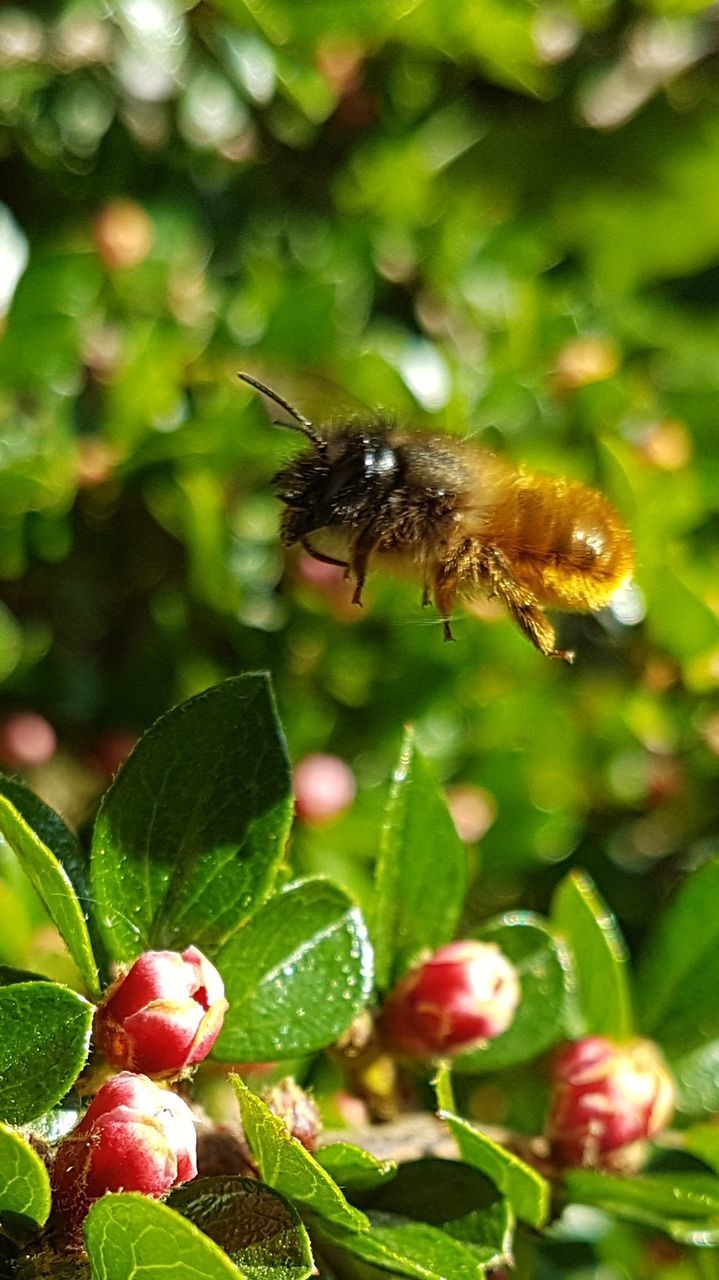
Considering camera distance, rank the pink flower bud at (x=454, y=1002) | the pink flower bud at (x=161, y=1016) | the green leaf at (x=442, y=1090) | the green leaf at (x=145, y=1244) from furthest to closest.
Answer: the pink flower bud at (x=454, y=1002), the green leaf at (x=442, y=1090), the pink flower bud at (x=161, y=1016), the green leaf at (x=145, y=1244)

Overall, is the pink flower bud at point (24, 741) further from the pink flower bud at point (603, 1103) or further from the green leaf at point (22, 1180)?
the green leaf at point (22, 1180)

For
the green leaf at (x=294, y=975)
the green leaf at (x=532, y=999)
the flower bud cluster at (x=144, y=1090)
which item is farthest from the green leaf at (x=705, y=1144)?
the flower bud cluster at (x=144, y=1090)

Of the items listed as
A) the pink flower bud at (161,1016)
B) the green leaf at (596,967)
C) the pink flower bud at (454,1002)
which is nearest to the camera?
the pink flower bud at (161,1016)

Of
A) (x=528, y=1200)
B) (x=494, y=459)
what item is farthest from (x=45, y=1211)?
(x=494, y=459)

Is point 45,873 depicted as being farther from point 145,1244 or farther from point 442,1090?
point 442,1090

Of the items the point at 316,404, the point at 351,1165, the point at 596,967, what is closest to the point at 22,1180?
the point at 351,1165

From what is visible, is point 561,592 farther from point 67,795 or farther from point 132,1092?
point 67,795

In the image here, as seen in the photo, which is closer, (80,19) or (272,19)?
(272,19)
